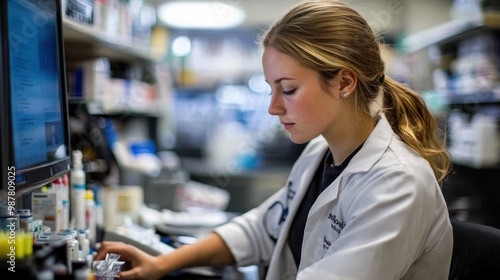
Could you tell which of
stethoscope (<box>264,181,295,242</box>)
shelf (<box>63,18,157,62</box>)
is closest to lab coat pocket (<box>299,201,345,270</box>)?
stethoscope (<box>264,181,295,242</box>)

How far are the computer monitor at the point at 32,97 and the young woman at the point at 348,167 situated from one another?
406mm

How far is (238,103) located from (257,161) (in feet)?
4.41

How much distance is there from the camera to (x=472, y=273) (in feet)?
4.13

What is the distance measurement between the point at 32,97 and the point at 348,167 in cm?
80

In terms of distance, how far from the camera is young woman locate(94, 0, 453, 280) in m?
1.16

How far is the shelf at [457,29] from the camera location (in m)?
3.09

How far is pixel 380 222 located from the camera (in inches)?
45.3

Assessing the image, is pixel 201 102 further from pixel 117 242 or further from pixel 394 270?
pixel 394 270

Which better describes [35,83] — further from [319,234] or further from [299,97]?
[319,234]

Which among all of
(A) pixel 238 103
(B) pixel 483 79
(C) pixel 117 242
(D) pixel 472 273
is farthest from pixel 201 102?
(D) pixel 472 273

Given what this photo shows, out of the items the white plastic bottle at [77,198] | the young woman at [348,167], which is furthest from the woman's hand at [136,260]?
the white plastic bottle at [77,198]

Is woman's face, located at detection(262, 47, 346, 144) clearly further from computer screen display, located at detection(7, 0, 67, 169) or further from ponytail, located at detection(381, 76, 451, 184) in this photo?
computer screen display, located at detection(7, 0, 67, 169)

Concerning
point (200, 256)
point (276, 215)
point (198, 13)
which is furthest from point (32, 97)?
point (198, 13)

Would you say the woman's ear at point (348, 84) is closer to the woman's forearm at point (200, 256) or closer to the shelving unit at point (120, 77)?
the woman's forearm at point (200, 256)
